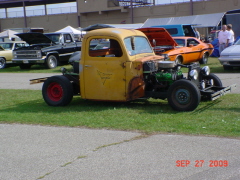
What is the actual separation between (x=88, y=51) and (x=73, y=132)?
7.94 feet

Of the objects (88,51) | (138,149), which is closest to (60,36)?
(88,51)

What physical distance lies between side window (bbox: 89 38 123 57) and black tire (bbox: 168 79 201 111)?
1.44 m

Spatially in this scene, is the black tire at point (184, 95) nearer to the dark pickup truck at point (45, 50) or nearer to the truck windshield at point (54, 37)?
the dark pickup truck at point (45, 50)

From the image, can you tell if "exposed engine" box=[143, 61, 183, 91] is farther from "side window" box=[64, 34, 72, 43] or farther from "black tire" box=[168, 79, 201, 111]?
"side window" box=[64, 34, 72, 43]

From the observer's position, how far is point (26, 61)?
20.0 m

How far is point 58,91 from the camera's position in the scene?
908 cm

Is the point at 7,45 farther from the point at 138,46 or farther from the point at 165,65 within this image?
the point at 165,65

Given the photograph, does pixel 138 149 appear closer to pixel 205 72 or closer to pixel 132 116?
pixel 132 116

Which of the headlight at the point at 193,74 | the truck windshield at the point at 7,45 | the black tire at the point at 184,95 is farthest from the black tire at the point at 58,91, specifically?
the truck windshield at the point at 7,45

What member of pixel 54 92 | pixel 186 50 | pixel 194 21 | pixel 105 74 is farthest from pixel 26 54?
pixel 194 21

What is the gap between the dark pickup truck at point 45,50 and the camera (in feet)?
64.5

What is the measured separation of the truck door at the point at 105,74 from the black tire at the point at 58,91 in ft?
1.56

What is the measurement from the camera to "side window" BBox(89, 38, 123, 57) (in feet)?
27.3

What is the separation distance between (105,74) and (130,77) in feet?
1.97
